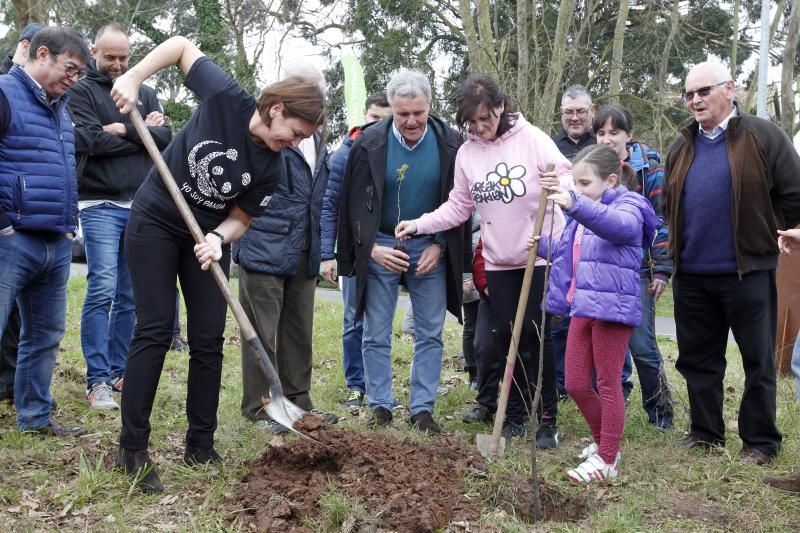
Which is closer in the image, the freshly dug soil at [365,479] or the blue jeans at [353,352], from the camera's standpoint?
the freshly dug soil at [365,479]

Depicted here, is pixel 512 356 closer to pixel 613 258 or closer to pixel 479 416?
pixel 613 258

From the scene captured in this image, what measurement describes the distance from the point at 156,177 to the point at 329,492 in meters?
1.72

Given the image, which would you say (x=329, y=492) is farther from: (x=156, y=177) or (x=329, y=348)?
(x=329, y=348)

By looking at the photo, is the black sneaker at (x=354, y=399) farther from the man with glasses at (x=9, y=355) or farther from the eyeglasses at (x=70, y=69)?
the eyeglasses at (x=70, y=69)

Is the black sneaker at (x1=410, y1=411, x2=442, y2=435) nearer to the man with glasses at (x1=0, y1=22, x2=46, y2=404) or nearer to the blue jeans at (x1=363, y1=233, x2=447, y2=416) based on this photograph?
the blue jeans at (x1=363, y1=233, x2=447, y2=416)

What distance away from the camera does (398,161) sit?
501 centimetres

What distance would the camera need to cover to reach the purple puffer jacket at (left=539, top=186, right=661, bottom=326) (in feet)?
13.2

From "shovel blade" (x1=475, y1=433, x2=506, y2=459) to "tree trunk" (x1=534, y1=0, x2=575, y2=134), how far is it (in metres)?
9.41

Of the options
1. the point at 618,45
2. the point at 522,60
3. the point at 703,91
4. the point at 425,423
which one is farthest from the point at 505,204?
the point at 618,45

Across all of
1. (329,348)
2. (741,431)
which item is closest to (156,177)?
(741,431)

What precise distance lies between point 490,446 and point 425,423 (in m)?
0.68

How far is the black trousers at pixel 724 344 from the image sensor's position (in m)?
4.48

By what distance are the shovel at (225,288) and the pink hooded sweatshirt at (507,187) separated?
1.37 metres

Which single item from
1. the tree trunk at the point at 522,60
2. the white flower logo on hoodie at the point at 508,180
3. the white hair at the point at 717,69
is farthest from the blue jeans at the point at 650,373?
the tree trunk at the point at 522,60
